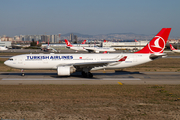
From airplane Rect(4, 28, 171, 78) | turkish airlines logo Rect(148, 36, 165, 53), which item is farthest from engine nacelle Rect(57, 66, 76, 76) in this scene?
turkish airlines logo Rect(148, 36, 165, 53)

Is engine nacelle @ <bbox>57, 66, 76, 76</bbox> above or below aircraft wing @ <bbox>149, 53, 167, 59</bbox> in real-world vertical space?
below

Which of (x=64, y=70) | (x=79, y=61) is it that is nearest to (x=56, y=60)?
(x=64, y=70)

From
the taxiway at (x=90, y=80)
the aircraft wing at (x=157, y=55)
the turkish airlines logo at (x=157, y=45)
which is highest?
the turkish airlines logo at (x=157, y=45)

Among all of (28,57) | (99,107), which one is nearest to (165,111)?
(99,107)

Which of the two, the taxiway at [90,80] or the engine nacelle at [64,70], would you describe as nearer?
the taxiway at [90,80]

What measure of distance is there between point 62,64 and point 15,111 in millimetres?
16850

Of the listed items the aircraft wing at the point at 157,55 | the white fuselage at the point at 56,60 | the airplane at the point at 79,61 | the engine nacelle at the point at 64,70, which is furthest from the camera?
the aircraft wing at the point at 157,55

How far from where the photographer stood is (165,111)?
41.5 ft

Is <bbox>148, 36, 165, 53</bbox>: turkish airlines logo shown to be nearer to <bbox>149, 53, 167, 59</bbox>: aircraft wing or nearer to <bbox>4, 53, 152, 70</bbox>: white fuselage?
<bbox>149, 53, 167, 59</bbox>: aircraft wing

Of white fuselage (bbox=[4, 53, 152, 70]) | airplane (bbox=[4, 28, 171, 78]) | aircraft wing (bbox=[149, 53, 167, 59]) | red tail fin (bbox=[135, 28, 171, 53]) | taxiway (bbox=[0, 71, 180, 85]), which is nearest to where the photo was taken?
taxiway (bbox=[0, 71, 180, 85])

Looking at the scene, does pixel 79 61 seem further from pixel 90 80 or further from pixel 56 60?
pixel 90 80

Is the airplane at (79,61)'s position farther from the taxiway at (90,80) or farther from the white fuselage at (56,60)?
the taxiway at (90,80)

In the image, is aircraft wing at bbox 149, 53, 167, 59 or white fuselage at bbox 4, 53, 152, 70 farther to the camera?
aircraft wing at bbox 149, 53, 167, 59

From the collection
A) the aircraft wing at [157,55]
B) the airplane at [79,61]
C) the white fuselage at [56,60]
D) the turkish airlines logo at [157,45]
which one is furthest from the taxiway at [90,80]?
the turkish airlines logo at [157,45]
